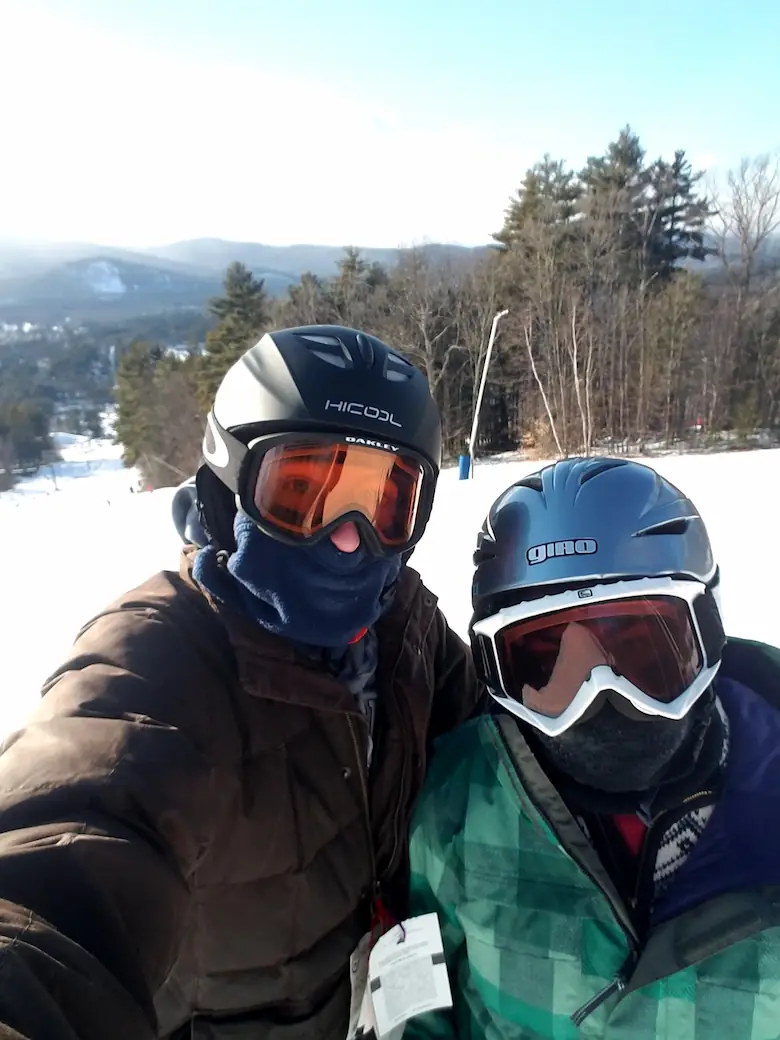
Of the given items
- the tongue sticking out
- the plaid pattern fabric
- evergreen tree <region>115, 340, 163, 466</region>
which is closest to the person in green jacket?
the plaid pattern fabric

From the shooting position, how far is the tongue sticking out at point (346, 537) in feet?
5.60

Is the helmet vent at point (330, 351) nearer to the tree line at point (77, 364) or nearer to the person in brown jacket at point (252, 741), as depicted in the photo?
the person in brown jacket at point (252, 741)

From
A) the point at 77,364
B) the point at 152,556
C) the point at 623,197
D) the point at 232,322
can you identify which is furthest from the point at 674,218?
the point at 77,364

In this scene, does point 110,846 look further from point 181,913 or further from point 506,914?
point 506,914

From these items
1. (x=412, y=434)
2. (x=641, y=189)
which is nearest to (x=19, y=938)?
(x=412, y=434)

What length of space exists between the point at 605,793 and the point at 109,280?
157215mm

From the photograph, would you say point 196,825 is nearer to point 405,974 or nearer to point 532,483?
point 405,974

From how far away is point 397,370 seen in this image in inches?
76.5

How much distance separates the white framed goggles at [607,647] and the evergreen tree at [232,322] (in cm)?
3325

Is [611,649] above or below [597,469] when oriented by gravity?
below

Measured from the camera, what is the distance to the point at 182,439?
3725cm

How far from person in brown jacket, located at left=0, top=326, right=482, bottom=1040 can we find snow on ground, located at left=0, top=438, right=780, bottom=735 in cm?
172

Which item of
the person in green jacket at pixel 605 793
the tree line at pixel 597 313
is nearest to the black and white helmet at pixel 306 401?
the person in green jacket at pixel 605 793

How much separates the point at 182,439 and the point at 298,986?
37.7 meters
